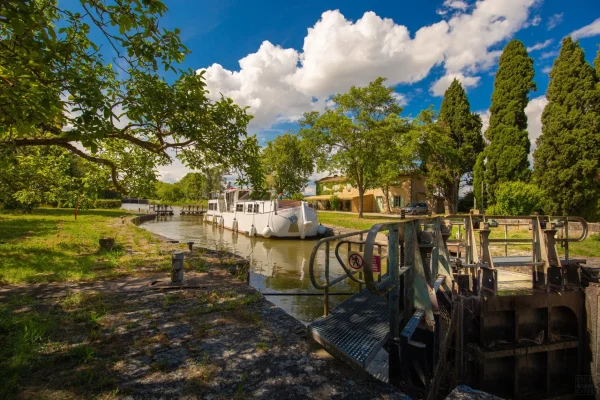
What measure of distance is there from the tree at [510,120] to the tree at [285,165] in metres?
23.6

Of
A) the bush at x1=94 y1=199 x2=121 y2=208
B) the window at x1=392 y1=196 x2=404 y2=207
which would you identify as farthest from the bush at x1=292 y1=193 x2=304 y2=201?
the bush at x1=94 y1=199 x2=121 y2=208

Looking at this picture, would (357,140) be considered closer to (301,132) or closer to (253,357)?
(301,132)

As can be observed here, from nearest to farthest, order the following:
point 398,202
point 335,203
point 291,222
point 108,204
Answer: point 291,222
point 398,202
point 335,203
point 108,204

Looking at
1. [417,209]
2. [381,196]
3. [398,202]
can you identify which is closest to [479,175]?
[417,209]

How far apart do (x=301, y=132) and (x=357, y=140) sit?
5171mm

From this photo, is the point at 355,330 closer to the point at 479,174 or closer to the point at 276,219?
the point at 276,219

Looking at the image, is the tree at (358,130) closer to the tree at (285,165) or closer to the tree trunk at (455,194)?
the tree trunk at (455,194)

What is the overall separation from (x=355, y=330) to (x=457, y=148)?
31.8 meters

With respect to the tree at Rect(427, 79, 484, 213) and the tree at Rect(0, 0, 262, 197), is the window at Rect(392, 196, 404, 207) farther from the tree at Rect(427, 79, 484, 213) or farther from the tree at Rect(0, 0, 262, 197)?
the tree at Rect(0, 0, 262, 197)

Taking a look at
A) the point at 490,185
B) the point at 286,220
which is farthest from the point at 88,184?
the point at 490,185

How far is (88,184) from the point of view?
5734mm

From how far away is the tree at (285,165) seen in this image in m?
42.4

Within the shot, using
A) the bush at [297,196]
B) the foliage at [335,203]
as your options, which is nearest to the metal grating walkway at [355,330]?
the bush at [297,196]

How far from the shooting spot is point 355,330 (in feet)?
11.2
